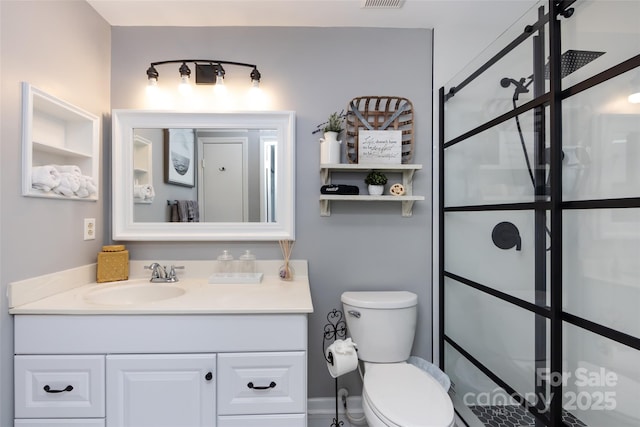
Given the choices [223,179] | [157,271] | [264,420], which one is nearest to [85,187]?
[157,271]

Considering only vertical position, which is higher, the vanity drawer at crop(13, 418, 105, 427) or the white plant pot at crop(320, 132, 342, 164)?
the white plant pot at crop(320, 132, 342, 164)

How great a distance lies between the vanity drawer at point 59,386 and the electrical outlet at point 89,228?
61 cm

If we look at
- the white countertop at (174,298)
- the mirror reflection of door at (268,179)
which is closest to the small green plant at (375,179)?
the mirror reflection of door at (268,179)

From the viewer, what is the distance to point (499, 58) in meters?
1.42

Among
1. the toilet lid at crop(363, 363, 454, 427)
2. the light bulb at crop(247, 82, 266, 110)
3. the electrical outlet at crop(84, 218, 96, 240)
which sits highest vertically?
the light bulb at crop(247, 82, 266, 110)

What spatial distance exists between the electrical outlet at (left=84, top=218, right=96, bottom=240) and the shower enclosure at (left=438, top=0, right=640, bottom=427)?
6.35ft

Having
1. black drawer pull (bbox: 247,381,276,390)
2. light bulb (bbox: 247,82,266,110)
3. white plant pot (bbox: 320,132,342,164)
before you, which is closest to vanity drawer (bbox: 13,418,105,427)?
black drawer pull (bbox: 247,381,276,390)

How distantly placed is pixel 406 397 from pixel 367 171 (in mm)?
1129

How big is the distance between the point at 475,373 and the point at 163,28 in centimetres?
249

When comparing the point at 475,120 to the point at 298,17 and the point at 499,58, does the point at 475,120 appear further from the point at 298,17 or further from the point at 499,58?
the point at 298,17

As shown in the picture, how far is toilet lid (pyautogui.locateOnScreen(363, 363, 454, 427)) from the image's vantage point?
1.18 m

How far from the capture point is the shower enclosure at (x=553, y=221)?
0.92 meters

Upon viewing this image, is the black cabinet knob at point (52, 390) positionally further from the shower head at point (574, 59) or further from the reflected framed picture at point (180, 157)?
the shower head at point (574, 59)

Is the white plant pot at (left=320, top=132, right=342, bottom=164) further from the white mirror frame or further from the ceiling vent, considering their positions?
the ceiling vent
